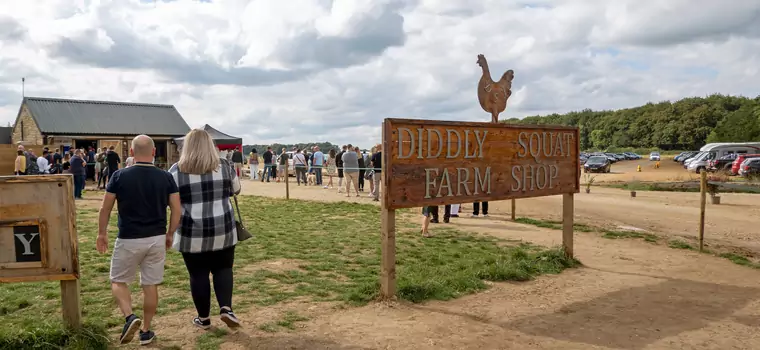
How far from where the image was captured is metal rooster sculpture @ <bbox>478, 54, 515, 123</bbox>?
28.2 feet

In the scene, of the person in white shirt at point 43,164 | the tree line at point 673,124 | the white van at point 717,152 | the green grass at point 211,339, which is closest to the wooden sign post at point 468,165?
the green grass at point 211,339

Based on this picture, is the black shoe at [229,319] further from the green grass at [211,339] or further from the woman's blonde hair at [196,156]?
the woman's blonde hair at [196,156]

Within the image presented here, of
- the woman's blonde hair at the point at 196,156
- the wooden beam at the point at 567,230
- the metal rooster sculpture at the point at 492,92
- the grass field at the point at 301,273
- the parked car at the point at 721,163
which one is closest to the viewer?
the woman's blonde hair at the point at 196,156

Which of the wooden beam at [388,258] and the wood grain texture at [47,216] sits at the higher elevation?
the wood grain texture at [47,216]

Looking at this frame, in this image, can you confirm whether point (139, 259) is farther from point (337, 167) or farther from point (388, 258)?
point (337, 167)

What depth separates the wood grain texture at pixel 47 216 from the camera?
3.89 metres

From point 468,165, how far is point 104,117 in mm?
26842

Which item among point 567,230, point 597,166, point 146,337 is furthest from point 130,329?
point 597,166

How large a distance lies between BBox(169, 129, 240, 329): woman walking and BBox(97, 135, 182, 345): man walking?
13cm

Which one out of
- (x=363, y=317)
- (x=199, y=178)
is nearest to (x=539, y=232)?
(x=363, y=317)

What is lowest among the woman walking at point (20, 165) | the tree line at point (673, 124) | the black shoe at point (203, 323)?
the black shoe at point (203, 323)

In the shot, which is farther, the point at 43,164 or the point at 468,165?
the point at 43,164

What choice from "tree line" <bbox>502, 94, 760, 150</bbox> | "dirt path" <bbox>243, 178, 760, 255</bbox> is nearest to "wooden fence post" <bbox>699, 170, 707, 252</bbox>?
"dirt path" <bbox>243, 178, 760, 255</bbox>

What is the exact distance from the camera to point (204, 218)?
4.23m
